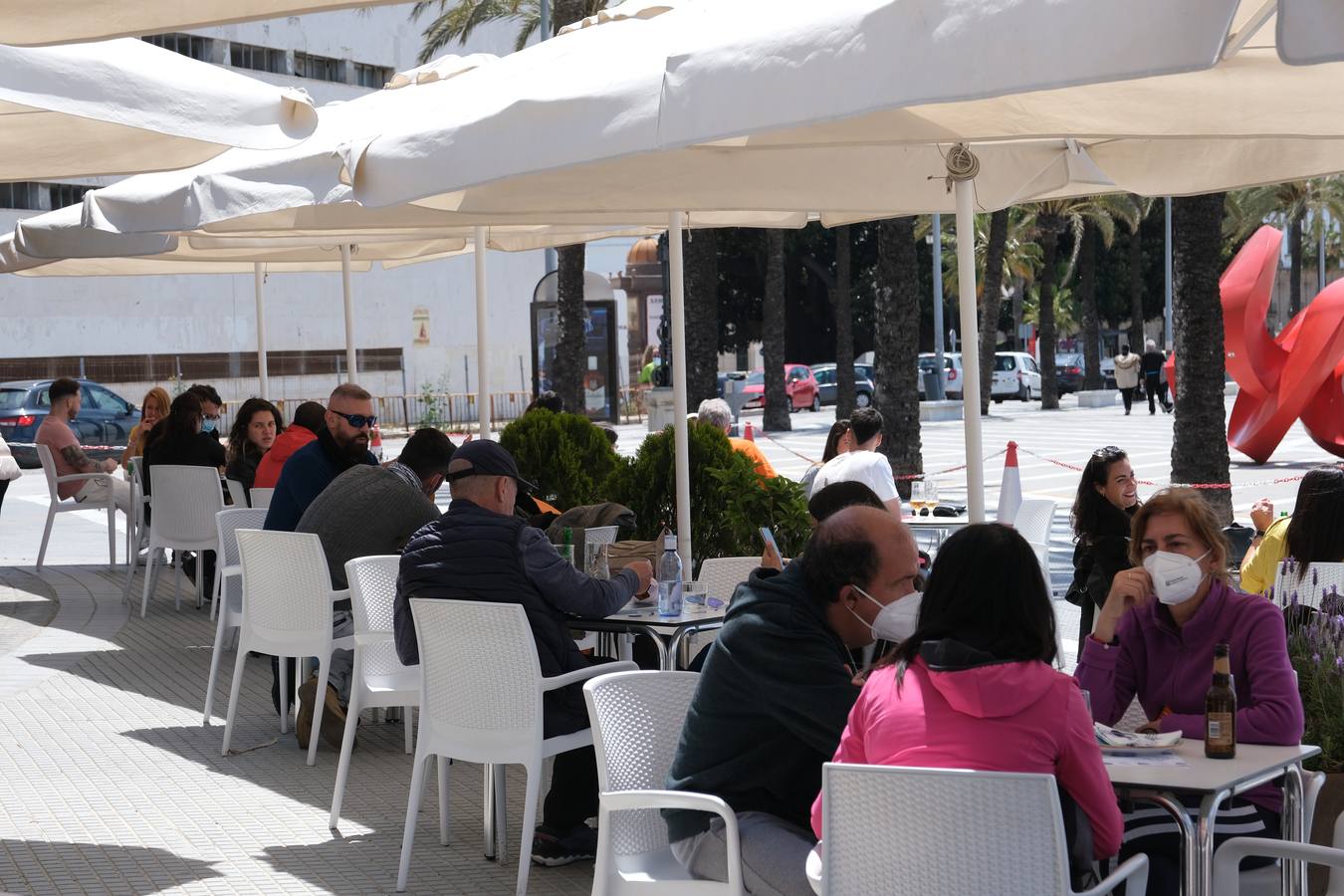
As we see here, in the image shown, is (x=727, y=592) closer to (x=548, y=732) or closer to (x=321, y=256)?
(x=548, y=732)

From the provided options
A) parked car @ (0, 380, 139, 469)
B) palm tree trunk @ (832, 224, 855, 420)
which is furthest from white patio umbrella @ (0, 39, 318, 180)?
palm tree trunk @ (832, 224, 855, 420)

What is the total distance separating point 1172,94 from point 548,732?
291 cm

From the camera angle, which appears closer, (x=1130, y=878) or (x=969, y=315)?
(x=1130, y=878)

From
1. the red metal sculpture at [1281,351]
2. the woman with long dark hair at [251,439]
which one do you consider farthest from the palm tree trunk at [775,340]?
the woman with long dark hair at [251,439]

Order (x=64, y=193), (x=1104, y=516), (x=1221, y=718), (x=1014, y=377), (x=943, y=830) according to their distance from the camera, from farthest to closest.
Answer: (x=1014, y=377) < (x=64, y=193) < (x=1104, y=516) < (x=1221, y=718) < (x=943, y=830)

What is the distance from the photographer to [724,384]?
155 ft

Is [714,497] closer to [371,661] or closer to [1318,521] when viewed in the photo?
[371,661]

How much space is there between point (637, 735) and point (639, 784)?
0.43ft

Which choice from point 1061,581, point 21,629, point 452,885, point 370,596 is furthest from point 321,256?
point 452,885

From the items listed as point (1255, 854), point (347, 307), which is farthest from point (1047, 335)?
point (1255, 854)

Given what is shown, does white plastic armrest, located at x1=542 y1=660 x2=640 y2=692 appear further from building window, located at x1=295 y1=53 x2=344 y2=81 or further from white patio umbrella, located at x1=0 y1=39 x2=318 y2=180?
building window, located at x1=295 y1=53 x2=344 y2=81

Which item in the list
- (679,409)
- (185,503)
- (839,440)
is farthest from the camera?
(185,503)

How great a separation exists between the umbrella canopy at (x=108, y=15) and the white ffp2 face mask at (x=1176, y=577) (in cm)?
270

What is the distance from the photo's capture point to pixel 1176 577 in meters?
4.68
